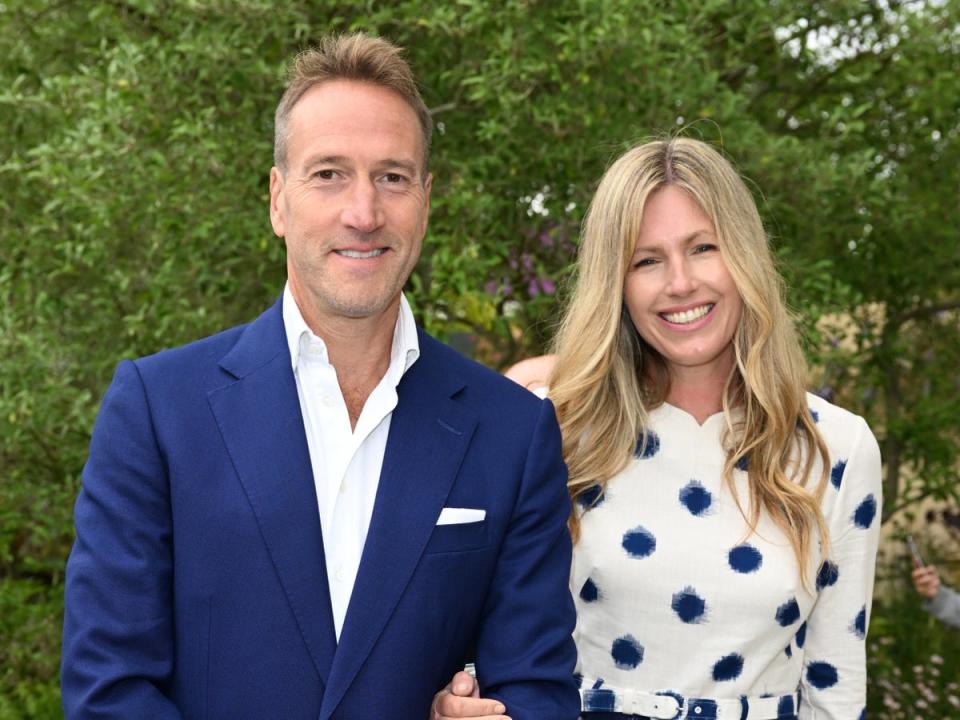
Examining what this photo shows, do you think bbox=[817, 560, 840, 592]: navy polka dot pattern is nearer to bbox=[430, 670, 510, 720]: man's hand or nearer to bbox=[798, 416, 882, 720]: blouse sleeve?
bbox=[798, 416, 882, 720]: blouse sleeve

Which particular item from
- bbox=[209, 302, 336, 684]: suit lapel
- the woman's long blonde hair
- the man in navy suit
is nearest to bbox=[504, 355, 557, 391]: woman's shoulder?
the woman's long blonde hair

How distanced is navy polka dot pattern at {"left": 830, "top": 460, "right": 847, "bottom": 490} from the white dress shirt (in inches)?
52.5

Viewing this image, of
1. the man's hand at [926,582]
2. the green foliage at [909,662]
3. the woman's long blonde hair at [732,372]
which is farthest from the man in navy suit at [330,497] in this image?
the green foliage at [909,662]

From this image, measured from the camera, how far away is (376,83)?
2.90 m

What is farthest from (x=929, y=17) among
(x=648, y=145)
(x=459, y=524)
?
(x=459, y=524)

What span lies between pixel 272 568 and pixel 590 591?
3.77 feet

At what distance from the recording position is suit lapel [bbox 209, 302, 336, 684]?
8.59ft

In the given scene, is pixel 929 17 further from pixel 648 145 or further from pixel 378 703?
pixel 378 703

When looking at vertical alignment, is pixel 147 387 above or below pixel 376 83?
below

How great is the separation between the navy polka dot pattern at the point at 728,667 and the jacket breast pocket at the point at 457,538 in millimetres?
908

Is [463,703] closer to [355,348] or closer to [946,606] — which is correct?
[355,348]

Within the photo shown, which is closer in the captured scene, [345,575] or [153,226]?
[345,575]

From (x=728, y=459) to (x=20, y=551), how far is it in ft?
14.4

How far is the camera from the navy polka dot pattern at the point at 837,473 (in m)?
3.46
